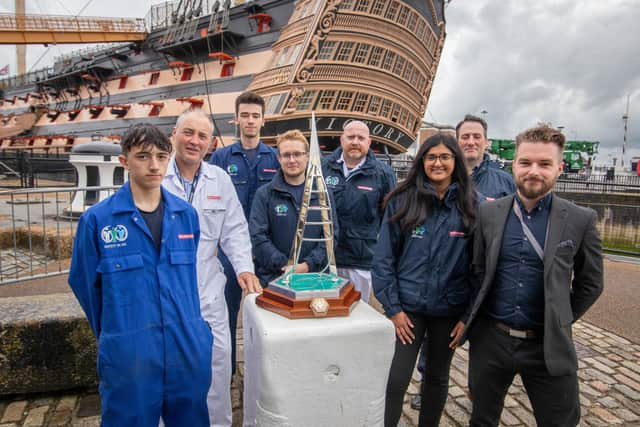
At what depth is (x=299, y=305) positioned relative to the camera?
6.31ft

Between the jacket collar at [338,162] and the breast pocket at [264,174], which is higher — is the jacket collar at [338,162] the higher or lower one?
the higher one

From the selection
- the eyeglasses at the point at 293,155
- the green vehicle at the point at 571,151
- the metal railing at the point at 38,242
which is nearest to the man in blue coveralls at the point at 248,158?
the eyeglasses at the point at 293,155

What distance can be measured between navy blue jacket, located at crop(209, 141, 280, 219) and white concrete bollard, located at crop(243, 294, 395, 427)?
5.81 feet

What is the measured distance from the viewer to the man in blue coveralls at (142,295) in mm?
1750

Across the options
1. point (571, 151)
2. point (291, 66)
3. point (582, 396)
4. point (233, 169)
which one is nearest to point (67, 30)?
point (291, 66)

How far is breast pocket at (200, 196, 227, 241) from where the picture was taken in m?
2.54

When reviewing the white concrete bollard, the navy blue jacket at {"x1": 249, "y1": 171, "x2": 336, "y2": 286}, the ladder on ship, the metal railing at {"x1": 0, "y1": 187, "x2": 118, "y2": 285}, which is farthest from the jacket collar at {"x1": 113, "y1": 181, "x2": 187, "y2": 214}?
the ladder on ship

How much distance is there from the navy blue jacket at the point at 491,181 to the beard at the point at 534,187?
50.8 inches

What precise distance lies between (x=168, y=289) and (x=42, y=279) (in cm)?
511

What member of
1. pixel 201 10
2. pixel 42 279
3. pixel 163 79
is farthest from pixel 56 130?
pixel 42 279

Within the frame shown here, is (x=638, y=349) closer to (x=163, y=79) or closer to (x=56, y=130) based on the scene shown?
(x=163, y=79)

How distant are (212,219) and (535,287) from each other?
1859 millimetres

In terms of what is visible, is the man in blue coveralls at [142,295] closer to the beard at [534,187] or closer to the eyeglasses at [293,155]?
the eyeglasses at [293,155]

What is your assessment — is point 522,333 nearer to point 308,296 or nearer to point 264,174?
point 308,296
